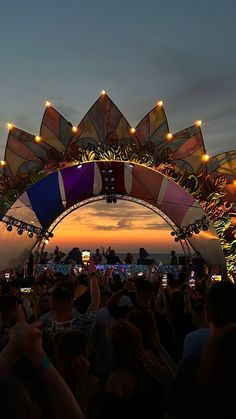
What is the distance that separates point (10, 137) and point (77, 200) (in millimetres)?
4479

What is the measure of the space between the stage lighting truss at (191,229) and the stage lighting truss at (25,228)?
570 centimetres

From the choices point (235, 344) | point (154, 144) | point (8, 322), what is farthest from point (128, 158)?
point (235, 344)

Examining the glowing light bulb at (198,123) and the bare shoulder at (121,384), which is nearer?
the bare shoulder at (121,384)

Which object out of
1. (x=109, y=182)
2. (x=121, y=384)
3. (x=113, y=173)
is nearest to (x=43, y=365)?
(x=121, y=384)

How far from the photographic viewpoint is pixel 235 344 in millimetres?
1860

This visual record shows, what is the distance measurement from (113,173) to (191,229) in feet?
13.0

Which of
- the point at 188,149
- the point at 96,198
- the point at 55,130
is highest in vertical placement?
the point at 55,130

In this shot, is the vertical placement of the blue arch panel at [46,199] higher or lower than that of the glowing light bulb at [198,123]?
lower

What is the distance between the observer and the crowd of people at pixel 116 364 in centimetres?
179

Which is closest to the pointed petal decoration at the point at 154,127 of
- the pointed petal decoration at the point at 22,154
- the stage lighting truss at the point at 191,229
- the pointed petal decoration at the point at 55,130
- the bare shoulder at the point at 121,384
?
the pointed petal decoration at the point at 55,130

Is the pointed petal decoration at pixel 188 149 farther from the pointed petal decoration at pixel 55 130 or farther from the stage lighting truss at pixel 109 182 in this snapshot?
the pointed petal decoration at pixel 55 130

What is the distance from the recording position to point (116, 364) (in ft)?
9.78

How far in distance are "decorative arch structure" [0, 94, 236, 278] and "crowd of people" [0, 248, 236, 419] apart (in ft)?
37.9

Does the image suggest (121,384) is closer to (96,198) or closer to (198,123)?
(198,123)
